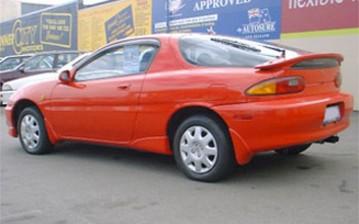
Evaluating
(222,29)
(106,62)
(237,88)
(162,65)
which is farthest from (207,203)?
(222,29)

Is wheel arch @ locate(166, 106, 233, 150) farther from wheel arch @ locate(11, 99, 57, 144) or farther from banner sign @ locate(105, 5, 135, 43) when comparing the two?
banner sign @ locate(105, 5, 135, 43)

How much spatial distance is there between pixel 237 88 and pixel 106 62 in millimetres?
1943

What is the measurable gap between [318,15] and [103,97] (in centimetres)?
658

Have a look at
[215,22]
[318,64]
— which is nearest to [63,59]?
[215,22]

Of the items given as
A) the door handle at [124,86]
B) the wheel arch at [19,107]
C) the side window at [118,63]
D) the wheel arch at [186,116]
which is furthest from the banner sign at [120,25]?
the wheel arch at [186,116]

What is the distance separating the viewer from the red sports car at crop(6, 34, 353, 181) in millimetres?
4602

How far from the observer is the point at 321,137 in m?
4.80

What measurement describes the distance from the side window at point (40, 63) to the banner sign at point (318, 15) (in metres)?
6.41

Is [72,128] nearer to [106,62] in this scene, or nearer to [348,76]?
[106,62]

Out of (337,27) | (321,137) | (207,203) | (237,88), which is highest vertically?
(337,27)

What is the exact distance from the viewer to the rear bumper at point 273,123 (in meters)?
4.52

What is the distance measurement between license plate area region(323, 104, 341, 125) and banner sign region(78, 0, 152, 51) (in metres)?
12.3

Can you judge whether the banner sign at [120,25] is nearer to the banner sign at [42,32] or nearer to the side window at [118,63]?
the banner sign at [42,32]

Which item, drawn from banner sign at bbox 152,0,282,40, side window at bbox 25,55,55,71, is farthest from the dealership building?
side window at bbox 25,55,55,71
